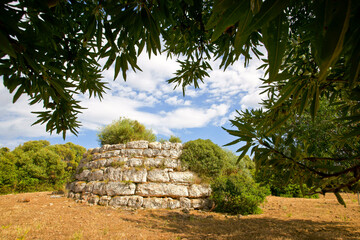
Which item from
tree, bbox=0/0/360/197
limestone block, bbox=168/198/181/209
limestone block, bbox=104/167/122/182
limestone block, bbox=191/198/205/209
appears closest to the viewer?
tree, bbox=0/0/360/197

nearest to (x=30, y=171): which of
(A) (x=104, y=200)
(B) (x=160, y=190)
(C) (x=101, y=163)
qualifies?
(C) (x=101, y=163)

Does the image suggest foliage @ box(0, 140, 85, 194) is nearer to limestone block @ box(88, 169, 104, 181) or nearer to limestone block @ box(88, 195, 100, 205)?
limestone block @ box(88, 169, 104, 181)

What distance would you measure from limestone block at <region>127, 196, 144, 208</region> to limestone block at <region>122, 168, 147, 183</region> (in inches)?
25.4

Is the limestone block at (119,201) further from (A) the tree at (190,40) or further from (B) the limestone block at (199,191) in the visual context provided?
(A) the tree at (190,40)

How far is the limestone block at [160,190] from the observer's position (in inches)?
261

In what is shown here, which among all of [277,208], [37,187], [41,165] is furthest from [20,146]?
[277,208]

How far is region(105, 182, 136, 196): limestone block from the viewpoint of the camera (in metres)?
6.63

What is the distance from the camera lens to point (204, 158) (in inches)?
305

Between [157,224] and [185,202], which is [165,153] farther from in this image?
[157,224]

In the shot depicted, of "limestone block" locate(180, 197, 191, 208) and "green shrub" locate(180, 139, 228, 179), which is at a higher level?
"green shrub" locate(180, 139, 228, 179)

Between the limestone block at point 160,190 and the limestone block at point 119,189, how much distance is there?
250mm

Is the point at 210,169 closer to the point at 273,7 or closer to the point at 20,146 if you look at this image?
the point at 273,7

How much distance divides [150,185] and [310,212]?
5.70 m

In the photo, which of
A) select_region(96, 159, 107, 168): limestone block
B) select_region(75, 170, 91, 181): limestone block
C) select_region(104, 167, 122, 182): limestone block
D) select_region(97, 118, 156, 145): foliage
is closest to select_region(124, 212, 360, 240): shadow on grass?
select_region(104, 167, 122, 182): limestone block
